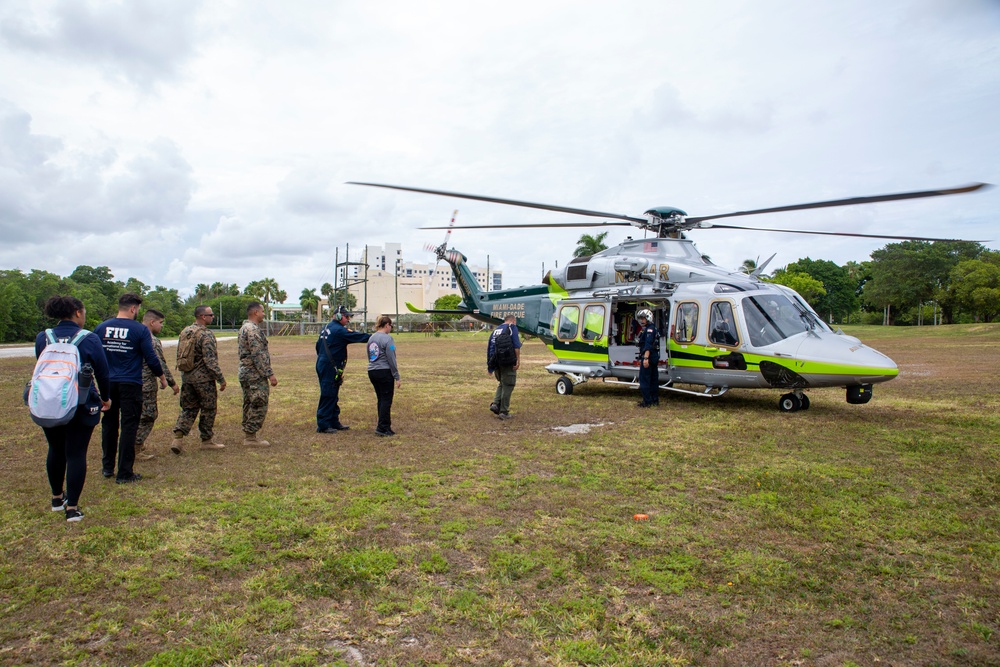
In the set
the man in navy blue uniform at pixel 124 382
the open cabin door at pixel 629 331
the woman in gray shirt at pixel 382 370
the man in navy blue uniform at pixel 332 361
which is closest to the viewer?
the man in navy blue uniform at pixel 124 382

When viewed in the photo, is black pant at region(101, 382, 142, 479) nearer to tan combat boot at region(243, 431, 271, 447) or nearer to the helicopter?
tan combat boot at region(243, 431, 271, 447)

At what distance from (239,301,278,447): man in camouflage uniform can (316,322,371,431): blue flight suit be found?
1.01 m

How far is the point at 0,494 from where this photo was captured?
5480 millimetres

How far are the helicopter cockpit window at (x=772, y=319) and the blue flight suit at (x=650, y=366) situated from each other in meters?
1.60

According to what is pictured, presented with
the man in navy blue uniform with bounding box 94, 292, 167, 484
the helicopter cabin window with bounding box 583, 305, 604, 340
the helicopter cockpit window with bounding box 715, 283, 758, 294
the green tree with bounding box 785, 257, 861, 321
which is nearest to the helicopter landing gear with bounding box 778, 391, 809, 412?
the helicopter cockpit window with bounding box 715, 283, 758, 294

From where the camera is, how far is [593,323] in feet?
40.6

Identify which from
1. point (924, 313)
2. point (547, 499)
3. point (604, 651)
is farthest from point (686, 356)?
point (924, 313)

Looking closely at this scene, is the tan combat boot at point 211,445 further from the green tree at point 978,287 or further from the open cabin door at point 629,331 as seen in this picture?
the green tree at point 978,287

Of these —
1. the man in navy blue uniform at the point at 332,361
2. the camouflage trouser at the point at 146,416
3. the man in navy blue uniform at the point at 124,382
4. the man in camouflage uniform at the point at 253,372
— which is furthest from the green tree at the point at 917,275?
the man in navy blue uniform at the point at 124,382

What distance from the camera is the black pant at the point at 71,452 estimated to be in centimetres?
473

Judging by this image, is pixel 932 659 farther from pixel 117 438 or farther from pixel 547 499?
pixel 117 438

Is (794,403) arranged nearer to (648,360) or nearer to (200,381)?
(648,360)

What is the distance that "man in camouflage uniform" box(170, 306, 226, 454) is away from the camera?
23.1 ft

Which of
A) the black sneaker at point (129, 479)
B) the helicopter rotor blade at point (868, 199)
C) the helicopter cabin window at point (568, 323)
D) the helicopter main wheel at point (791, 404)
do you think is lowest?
the black sneaker at point (129, 479)
